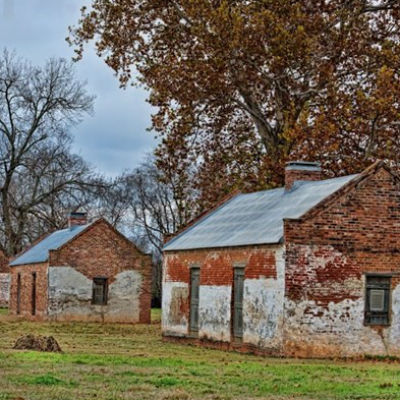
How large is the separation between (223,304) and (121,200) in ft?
187

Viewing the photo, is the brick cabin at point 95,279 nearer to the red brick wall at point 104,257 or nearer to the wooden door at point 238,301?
the red brick wall at point 104,257

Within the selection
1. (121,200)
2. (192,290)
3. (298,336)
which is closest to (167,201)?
(121,200)

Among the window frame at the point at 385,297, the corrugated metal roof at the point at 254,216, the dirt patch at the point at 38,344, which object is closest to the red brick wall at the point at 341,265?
the window frame at the point at 385,297

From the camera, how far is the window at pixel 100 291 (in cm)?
4612

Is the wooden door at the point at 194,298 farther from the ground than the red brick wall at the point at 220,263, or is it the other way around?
the red brick wall at the point at 220,263

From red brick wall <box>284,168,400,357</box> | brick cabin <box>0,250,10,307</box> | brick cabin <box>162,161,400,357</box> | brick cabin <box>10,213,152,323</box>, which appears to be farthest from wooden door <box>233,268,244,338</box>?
brick cabin <box>0,250,10,307</box>

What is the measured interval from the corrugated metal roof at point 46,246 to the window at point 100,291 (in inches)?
96.1

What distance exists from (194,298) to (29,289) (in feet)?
Answer: 68.4

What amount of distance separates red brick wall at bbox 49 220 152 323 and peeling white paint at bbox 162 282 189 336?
42.4 feet

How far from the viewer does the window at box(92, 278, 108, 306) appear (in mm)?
46125

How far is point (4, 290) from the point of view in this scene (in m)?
67.9

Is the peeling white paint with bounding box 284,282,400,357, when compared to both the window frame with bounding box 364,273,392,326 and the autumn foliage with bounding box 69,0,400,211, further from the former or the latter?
the autumn foliage with bounding box 69,0,400,211

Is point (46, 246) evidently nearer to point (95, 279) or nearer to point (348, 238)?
point (95, 279)

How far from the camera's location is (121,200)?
84.9m
